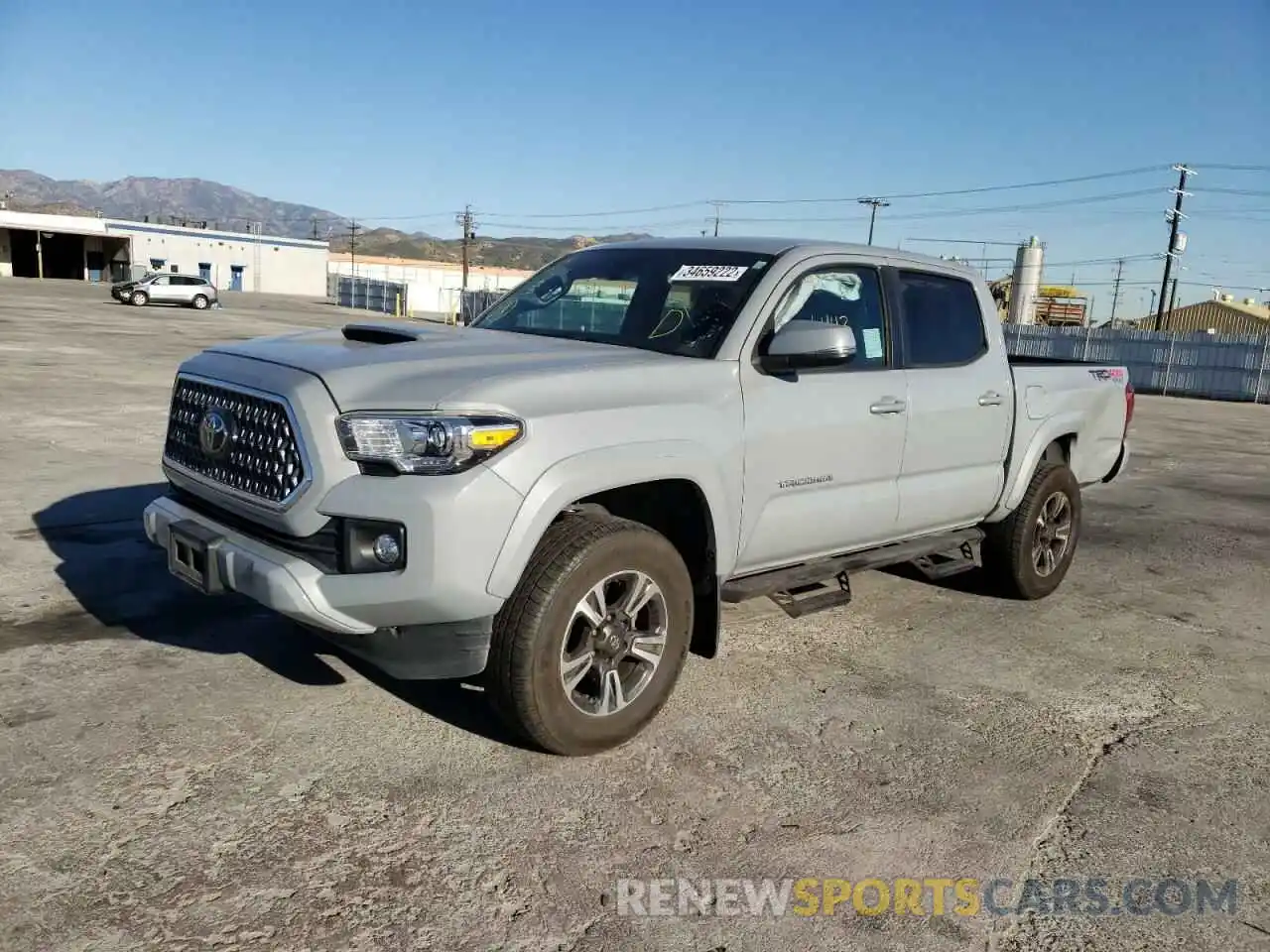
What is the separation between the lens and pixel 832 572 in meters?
4.51

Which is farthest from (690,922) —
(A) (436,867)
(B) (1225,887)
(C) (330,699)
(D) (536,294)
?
(D) (536,294)

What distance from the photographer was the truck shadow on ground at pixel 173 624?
4086 millimetres

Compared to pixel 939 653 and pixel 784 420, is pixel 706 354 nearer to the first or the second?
pixel 784 420

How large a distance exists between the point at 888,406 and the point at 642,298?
119 centimetres

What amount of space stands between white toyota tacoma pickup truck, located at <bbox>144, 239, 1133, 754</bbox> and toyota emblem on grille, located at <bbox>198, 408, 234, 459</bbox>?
12 mm

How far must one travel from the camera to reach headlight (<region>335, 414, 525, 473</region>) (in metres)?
3.16

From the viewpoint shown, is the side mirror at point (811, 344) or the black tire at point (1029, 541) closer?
the side mirror at point (811, 344)

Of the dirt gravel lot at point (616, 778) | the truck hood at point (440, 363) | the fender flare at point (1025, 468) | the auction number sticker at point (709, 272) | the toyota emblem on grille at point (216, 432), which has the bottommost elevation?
the dirt gravel lot at point (616, 778)

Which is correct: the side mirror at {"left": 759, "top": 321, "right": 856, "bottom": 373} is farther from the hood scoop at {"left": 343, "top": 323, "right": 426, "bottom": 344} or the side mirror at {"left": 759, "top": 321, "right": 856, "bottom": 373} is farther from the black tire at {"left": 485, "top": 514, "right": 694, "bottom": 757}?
the hood scoop at {"left": 343, "top": 323, "right": 426, "bottom": 344}

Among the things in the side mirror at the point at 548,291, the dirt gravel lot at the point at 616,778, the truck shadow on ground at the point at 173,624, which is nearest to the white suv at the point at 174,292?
the truck shadow on ground at the point at 173,624

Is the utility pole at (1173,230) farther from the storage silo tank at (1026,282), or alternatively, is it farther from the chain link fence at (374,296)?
the chain link fence at (374,296)

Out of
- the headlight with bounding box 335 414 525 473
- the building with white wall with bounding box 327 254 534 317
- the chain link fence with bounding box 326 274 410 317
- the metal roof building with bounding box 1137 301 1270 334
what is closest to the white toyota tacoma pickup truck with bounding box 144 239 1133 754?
the headlight with bounding box 335 414 525 473

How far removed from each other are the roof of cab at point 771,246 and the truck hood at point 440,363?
0.81 meters

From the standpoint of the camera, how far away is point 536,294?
498 centimetres
